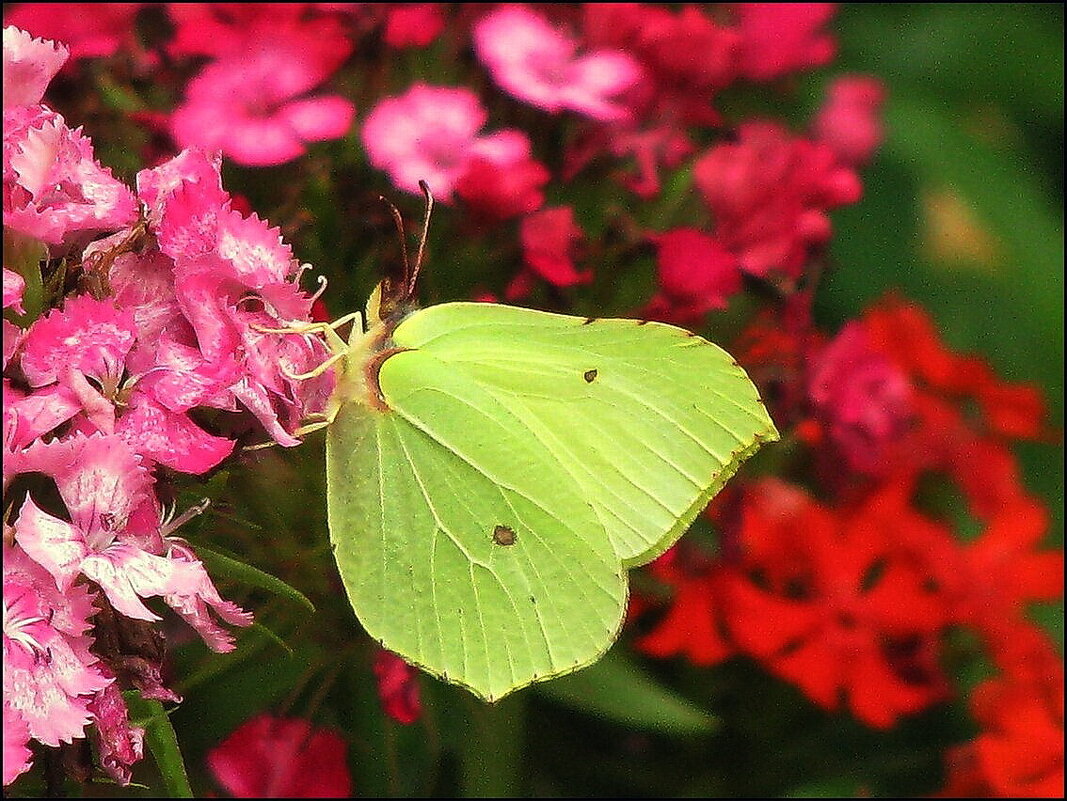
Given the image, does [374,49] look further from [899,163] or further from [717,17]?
[899,163]

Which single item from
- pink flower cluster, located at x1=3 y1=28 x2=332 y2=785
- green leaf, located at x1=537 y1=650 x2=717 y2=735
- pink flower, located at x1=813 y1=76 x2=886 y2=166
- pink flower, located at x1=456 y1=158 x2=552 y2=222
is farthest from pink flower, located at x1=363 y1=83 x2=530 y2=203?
pink flower, located at x1=813 y1=76 x2=886 y2=166

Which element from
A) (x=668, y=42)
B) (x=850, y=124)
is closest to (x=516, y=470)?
(x=668, y=42)

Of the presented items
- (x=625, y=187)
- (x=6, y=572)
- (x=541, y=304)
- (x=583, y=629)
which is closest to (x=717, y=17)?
(x=625, y=187)

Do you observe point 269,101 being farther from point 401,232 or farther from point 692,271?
point 692,271

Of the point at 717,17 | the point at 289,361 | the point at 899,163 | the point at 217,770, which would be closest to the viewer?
the point at 289,361

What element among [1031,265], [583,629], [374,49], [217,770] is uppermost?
[374,49]

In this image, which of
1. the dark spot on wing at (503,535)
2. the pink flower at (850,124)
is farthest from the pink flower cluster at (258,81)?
the pink flower at (850,124)
